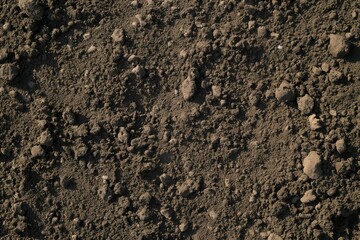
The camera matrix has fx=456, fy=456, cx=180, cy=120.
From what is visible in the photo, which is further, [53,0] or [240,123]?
[53,0]

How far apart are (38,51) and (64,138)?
511mm

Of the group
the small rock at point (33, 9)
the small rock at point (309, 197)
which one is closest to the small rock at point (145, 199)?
the small rock at point (309, 197)

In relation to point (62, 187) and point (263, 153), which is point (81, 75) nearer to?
point (62, 187)

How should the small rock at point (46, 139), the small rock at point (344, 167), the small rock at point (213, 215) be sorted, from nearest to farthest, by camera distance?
the small rock at point (344, 167) < the small rock at point (213, 215) < the small rock at point (46, 139)

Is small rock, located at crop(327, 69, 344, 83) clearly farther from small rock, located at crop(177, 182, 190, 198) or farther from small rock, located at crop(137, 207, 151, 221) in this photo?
small rock, located at crop(137, 207, 151, 221)

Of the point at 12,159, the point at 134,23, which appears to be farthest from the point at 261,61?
the point at 12,159

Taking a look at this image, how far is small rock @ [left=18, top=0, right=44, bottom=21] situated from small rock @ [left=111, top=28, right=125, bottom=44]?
43 centimetres

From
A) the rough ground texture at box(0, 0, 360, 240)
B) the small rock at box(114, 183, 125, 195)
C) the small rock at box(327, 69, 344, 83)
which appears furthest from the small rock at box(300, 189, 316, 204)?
the small rock at box(114, 183, 125, 195)

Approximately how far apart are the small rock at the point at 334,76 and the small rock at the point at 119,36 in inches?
42.9

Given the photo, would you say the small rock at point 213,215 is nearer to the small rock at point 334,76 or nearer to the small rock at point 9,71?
the small rock at point 334,76

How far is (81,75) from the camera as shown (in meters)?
2.50

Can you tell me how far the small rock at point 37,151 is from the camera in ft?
8.05

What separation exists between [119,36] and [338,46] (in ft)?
3.72

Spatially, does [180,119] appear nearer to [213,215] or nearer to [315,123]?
[213,215]
